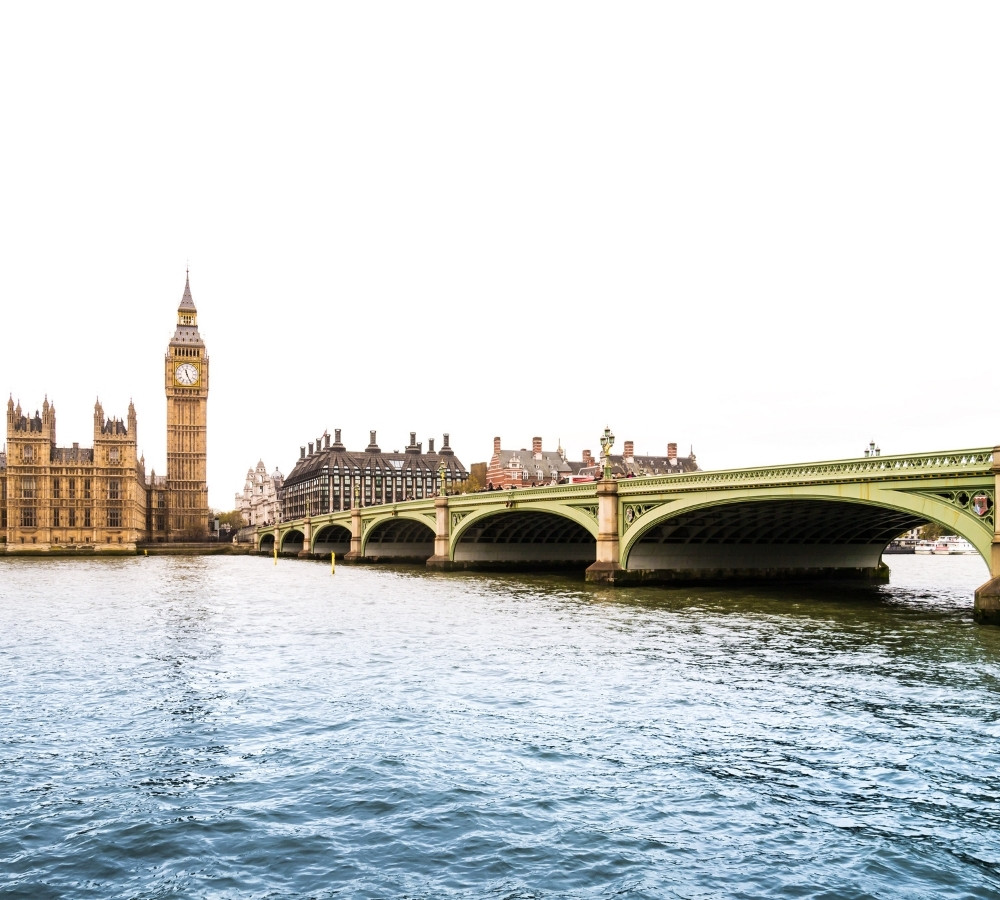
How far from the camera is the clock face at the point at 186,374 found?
562 feet

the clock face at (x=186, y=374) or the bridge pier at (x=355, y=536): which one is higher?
the clock face at (x=186, y=374)

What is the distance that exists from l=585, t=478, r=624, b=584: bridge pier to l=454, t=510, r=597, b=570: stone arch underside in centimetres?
1755

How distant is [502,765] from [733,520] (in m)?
40.0

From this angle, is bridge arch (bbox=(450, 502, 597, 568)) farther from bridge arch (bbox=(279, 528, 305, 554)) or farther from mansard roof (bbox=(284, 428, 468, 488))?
mansard roof (bbox=(284, 428, 468, 488))

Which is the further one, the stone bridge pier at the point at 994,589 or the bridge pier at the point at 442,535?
the bridge pier at the point at 442,535

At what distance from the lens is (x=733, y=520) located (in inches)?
2110

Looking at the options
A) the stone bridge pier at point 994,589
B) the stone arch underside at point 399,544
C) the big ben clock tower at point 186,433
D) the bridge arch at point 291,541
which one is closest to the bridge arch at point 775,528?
the stone bridge pier at point 994,589

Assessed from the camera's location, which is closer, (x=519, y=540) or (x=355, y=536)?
(x=519, y=540)

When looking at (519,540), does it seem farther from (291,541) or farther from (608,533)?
(291,541)

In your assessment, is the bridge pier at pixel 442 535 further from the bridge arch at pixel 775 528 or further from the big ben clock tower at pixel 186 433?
the big ben clock tower at pixel 186 433

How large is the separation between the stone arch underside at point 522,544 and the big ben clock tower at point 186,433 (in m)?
98.6

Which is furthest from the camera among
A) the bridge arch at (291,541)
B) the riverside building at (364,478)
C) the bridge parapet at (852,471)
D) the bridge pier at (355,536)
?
the riverside building at (364,478)

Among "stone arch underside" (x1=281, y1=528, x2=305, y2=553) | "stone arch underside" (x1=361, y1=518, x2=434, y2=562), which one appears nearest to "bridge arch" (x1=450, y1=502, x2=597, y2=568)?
"stone arch underside" (x1=361, y1=518, x2=434, y2=562)

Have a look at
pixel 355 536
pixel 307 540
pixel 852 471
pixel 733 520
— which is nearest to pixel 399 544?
pixel 355 536
